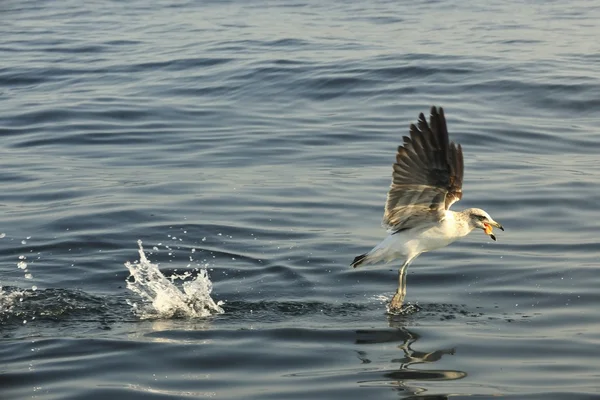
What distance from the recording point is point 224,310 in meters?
8.96

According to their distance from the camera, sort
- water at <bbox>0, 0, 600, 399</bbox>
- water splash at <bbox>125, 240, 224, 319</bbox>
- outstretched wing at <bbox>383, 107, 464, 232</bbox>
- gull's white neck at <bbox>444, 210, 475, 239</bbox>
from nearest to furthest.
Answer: water at <bbox>0, 0, 600, 399</bbox> → outstretched wing at <bbox>383, 107, 464, 232</bbox> → water splash at <bbox>125, 240, 224, 319</bbox> → gull's white neck at <bbox>444, 210, 475, 239</bbox>

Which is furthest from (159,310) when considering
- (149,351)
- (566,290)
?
(566,290)

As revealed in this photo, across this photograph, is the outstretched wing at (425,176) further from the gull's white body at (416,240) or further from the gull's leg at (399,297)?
the gull's leg at (399,297)

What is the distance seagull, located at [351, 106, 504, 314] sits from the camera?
817 centimetres

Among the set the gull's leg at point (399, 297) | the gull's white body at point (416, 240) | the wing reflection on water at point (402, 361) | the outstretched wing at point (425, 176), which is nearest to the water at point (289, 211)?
the wing reflection on water at point (402, 361)

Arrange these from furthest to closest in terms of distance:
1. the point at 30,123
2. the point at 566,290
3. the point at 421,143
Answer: the point at 30,123, the point at 566,290, the point at 421,143

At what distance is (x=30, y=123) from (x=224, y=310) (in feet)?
30.5

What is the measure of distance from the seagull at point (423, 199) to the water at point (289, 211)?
1.57ft

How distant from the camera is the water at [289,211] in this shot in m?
7.66

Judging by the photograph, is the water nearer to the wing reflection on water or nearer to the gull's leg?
the wing reflection on water

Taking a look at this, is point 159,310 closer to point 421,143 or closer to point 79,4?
point 421,143

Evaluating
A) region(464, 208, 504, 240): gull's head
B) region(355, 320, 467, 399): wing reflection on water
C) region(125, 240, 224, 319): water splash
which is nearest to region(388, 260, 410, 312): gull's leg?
region(355, 320, 467, 399): wing reflection on water

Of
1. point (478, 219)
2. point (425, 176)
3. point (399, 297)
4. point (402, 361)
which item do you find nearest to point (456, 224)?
point (478, 219)

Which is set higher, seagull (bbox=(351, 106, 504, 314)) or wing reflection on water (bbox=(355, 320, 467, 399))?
seagull (bbox=(351, 106, 504, 314))
